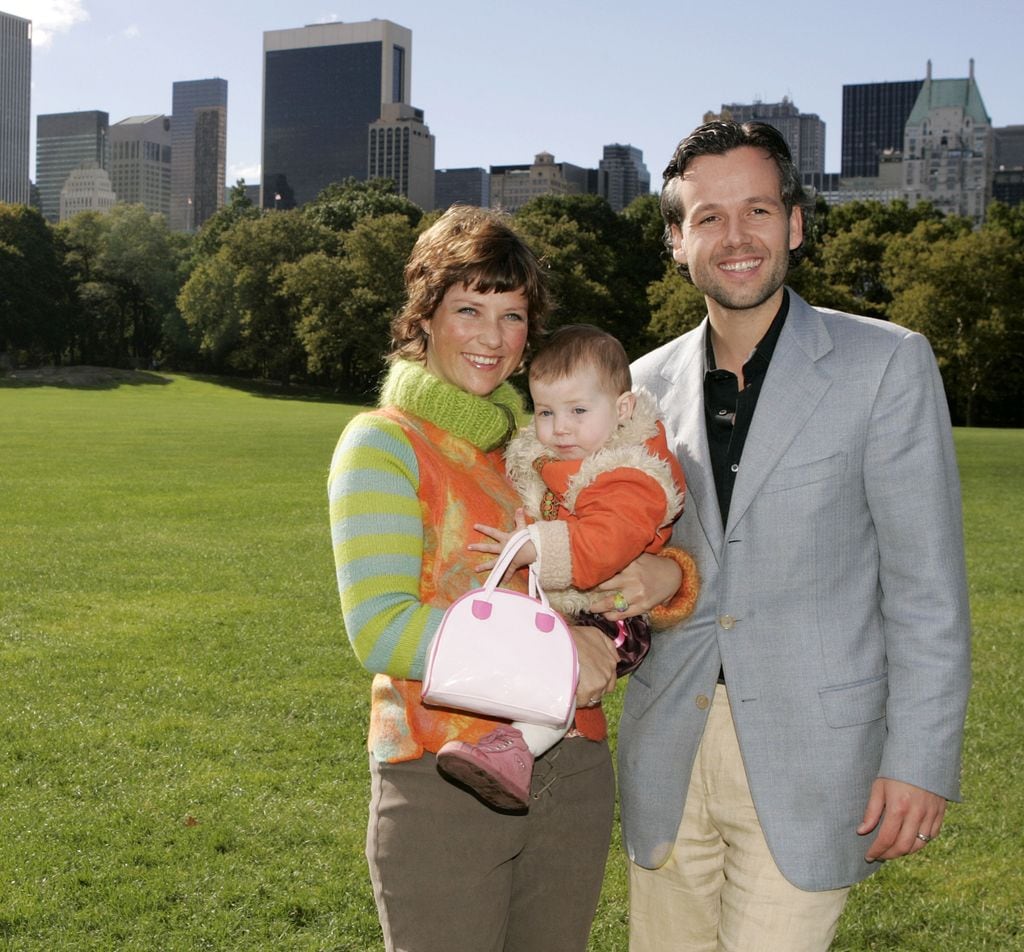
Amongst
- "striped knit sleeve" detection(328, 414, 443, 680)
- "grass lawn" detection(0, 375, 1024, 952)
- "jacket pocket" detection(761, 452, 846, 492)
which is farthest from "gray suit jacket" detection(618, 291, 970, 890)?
"grass lawn" detection(0, 375, 1024, 952)

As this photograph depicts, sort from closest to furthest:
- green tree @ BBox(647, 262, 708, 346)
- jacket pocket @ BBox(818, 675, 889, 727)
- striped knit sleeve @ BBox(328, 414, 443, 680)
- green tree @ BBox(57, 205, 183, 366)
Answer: striped knit sleeve @ BBox(328, 414, 443, 680) < jacket pocket @ BBox(818, 675, 889, 727) < green tree @ BBox(647, 262, 708, 346) < green tree @ BBox(57, 205, 183, 366)

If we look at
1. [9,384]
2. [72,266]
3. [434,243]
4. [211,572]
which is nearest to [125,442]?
[211,572]

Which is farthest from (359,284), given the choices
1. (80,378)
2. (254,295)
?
(80,378)

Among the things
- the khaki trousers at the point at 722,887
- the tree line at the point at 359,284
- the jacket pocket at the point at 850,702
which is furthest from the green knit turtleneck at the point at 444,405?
the tree line at the point at 359,284

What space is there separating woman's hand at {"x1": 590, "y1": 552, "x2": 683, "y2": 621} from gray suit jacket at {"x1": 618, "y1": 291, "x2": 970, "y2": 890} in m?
0.17

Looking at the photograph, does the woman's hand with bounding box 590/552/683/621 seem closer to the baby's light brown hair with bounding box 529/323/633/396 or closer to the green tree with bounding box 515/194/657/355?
the baby's light brown hair with bounding box 529/323/633/396

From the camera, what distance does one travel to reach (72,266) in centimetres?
6938

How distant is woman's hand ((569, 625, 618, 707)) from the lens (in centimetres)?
259

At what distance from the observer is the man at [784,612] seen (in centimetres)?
273

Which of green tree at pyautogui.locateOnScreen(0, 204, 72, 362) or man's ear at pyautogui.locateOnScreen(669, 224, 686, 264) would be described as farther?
green tree at pyautogui.locateOnScreen(0, 204, 72, 362)

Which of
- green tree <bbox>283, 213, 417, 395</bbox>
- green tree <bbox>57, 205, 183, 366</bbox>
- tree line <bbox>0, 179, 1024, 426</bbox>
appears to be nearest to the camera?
tree line <bbox>0, 179, 1024, 426</bbox>

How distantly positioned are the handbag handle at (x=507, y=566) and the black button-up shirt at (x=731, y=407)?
623 mm

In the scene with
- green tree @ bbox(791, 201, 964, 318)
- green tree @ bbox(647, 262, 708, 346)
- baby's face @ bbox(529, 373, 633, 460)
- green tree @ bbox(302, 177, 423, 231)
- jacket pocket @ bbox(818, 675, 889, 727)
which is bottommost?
jacket pocket @ bbox(818, 675, 889, 727)

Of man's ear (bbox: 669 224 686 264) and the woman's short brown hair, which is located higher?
man's ear (bbox: 669 224 686 264)
